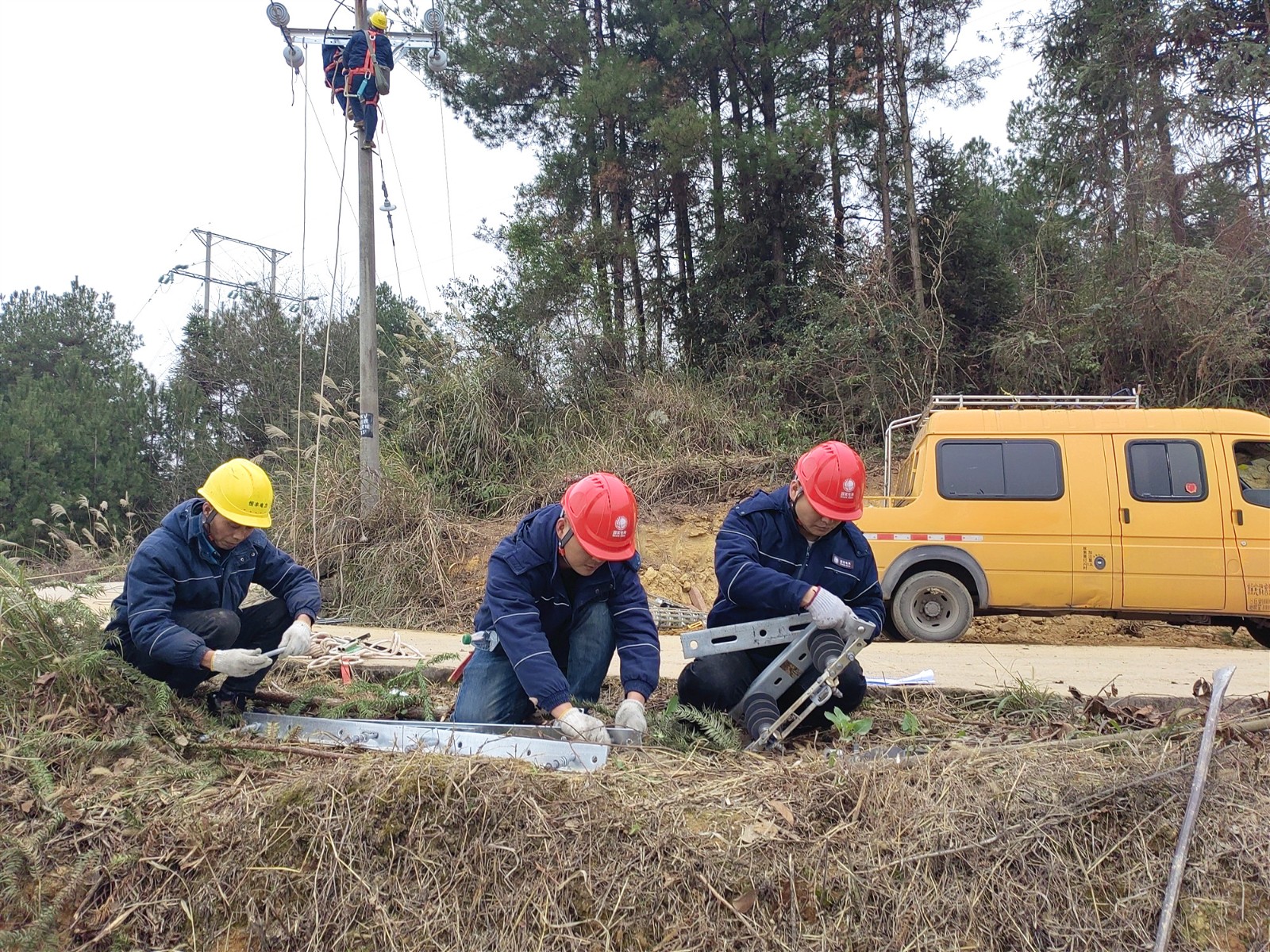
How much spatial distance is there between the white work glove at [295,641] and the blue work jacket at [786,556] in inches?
75.5

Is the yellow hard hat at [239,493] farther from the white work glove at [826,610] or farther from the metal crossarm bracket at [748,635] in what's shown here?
the white work glove at [826,610]

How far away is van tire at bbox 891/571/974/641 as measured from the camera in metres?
7.64

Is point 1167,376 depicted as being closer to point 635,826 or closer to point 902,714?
point 902,714

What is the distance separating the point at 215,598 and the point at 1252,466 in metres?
8.20

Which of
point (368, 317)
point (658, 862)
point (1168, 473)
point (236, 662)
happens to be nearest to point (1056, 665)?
point (1168, 473)

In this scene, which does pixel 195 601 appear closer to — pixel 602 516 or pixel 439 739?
pixel 439 739

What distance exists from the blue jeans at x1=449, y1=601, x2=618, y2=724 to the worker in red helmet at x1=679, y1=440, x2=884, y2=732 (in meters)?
0.42

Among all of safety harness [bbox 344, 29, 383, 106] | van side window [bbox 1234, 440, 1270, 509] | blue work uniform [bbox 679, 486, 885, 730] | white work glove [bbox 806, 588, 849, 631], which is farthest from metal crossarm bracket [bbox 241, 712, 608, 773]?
safety harness [bbox 344, 29, 383, 106]

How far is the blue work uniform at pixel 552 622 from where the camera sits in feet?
11.7

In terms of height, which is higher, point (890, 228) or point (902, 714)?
point (890, 228)

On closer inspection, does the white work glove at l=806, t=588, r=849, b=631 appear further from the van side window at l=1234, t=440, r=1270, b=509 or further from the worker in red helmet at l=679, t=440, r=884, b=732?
the van side window at l=1234, t=440, r=1270, b=509

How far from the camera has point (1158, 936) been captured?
7.43ft

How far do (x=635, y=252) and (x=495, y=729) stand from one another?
41.3ft

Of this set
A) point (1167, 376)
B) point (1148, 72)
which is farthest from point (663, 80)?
point (1167, 376)
